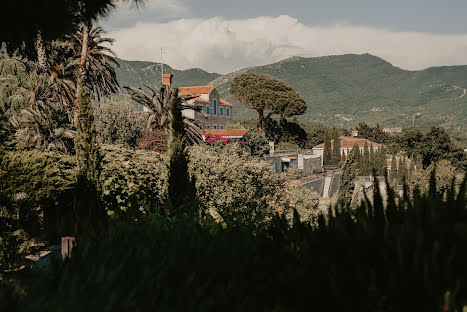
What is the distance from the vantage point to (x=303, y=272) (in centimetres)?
271

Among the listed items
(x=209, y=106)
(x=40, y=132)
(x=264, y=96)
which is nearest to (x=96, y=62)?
(x=40, y=132)

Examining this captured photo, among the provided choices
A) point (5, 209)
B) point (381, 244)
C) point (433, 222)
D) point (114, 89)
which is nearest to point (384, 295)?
point (381, 244)

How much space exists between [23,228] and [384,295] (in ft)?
31.3

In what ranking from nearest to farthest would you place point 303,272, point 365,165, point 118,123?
1. point 303,272
2. point 118,123
3. point 365,165

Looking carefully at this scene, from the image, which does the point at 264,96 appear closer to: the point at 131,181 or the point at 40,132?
the point at 40,132

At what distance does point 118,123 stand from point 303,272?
26486 mm

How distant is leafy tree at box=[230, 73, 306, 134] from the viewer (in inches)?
2399

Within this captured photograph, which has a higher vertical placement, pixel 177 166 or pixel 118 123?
pixel 118 123

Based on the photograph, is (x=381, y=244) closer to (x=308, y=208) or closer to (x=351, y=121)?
(x=308, y=208)

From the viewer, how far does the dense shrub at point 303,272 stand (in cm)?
243

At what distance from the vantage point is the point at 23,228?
9.59m

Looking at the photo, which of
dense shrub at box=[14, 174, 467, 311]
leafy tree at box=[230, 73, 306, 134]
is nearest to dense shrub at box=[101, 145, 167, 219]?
dense shrub at box=[14, 174, 467, 311]

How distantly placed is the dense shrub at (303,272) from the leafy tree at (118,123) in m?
24.0

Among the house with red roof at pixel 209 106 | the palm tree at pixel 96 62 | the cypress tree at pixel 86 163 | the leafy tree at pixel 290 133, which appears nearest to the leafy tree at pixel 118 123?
the palm tree at pixel 96 62
